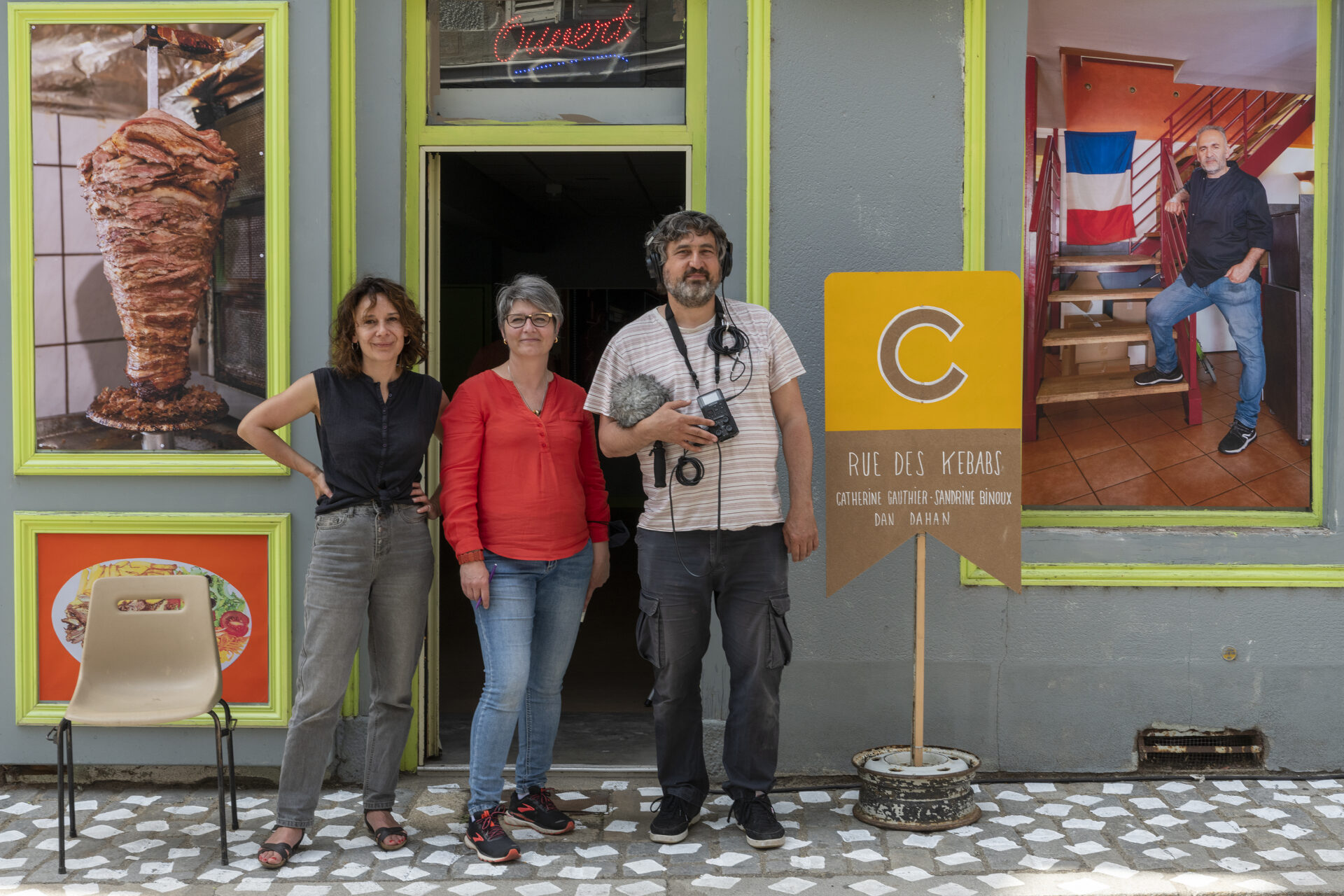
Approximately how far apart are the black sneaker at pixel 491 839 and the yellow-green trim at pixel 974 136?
8.82 feet

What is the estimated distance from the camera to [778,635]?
3.76 m

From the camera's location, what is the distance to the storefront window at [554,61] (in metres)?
4.59

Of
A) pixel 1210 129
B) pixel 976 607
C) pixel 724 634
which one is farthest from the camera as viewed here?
pixel 1210 129

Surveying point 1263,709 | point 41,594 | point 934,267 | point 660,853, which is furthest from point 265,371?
point 1263,709

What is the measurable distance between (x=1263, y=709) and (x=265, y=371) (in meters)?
4.14

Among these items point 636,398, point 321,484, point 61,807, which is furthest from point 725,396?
point 61,807

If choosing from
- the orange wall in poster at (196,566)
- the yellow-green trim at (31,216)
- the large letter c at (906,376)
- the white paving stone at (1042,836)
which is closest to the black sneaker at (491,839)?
→ the orange wall in poster at (196,566)

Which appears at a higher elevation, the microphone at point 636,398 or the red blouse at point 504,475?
the microphone at point 636,398

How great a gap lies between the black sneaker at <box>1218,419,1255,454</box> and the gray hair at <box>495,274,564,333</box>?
111 inches

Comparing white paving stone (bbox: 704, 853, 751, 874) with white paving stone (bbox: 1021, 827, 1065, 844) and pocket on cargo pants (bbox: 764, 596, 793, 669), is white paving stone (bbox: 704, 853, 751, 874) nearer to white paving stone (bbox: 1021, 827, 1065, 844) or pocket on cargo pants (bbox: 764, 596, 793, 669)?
pocket on cargo pants (bbox: 764, 596, 793, 669)

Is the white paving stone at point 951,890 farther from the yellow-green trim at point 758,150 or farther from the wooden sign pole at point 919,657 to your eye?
the yellow-green trim at point 758,150

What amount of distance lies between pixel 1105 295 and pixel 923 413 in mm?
1215

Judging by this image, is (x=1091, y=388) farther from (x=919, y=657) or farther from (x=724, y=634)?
(x=724, y=634)

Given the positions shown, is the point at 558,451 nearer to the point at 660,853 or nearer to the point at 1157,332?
the point at 660,853
